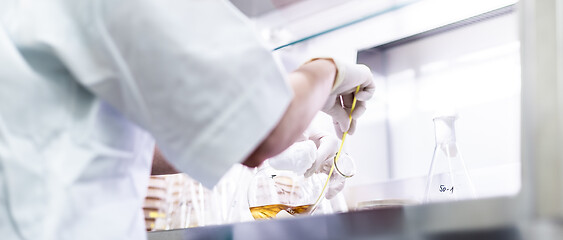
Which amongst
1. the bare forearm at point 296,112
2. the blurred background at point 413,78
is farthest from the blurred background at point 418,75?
the bare forearm at point 296,112

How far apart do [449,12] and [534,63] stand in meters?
0.59

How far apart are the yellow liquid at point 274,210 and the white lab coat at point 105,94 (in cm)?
36

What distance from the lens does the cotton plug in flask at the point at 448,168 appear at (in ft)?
3.44

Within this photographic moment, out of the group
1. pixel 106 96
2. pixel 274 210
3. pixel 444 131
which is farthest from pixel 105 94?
pixel 444 131

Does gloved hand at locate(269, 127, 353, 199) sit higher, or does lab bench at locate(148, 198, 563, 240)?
gloved hand at locate(269, 127, 353, 199)

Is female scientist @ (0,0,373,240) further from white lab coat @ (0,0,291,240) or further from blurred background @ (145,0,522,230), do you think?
blurred background @ (145,0,522,230)

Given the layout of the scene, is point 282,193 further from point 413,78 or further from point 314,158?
point 413,78

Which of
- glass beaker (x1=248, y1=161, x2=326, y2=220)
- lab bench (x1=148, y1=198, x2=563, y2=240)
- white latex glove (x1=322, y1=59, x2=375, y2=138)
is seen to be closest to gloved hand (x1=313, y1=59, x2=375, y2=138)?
white latex glove (x1=322, y1=59, x2=375, y2=138)

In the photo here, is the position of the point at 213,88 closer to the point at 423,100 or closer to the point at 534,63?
the point at 534,63

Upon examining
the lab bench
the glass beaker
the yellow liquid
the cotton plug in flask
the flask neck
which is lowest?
the lab bench

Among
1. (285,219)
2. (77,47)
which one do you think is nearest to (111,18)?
(77,47)

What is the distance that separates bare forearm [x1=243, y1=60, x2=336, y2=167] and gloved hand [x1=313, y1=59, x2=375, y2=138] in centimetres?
7

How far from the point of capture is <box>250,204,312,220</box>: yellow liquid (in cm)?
103

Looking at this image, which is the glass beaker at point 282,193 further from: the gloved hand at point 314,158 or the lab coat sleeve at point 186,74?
the lab coat sleeve at point 186,74
